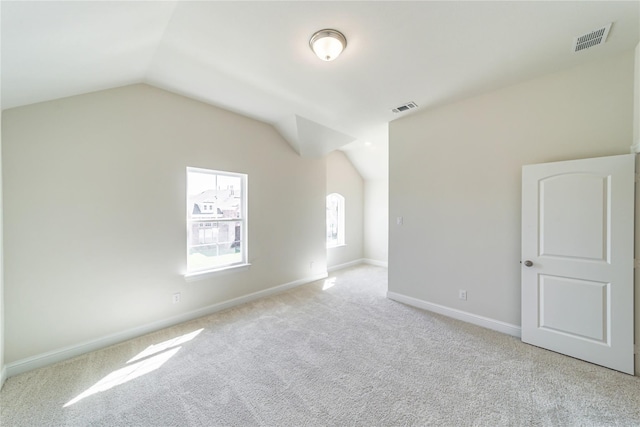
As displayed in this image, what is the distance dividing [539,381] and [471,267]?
Result: 129 cm

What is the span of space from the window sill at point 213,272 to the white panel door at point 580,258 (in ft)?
11.8

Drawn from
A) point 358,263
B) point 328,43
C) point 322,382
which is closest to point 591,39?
point 328,43

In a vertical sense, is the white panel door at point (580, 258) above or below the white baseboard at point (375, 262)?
above

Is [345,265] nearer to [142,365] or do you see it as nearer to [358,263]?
[358,263]

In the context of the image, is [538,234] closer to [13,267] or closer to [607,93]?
[607,93]

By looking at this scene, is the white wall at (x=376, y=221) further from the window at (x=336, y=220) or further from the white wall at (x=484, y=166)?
the white wall at (x=484, y=166)

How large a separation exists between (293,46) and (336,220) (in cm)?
439

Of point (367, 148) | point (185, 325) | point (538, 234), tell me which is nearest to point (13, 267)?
point (185, 325)

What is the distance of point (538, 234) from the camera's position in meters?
2.53

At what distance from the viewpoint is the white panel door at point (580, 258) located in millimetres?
2131

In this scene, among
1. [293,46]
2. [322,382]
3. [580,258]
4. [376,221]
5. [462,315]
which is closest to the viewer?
[322,382]

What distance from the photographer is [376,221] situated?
6457 millimetres

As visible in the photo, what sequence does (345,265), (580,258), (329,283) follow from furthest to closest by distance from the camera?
(345,265) → (329,283) → (580,258)

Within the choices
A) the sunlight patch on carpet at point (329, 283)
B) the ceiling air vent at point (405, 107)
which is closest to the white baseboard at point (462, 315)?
the sunlight patch on carpet at point (329, 283)
